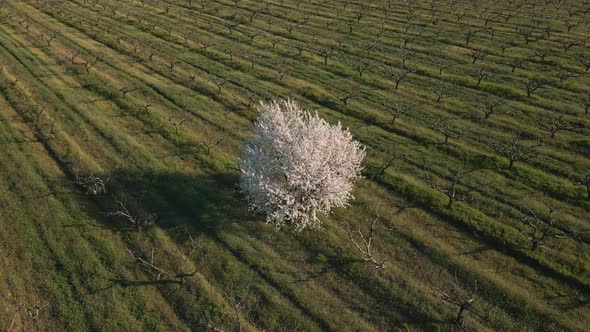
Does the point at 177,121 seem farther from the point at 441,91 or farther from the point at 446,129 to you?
the point at 441,91

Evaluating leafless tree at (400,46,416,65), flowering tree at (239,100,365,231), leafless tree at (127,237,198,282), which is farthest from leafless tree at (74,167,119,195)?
leafless tree at (400,46,416,65)

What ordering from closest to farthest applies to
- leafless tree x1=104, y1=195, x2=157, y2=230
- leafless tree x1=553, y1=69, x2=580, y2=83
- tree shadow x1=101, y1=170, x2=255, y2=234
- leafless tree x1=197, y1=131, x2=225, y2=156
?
leafless tree x1=104, y1=195, x2=157, y2=230, tree shadow x1=101, y1=170, x2=255, y2=234, leafless tree x1=197, y1=131, x2=225, y2=156, leafless tree x1=553, y1=69, x2=580, y2=83

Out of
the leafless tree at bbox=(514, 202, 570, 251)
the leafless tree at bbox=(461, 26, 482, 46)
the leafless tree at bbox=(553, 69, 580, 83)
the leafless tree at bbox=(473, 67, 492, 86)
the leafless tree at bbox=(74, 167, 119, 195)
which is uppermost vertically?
the leafless tree at bbox=(461, 26, 482, 46)

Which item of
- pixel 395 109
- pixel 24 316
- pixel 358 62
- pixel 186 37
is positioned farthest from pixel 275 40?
pixel 24 316

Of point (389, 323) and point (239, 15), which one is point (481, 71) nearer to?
point (389, 323)

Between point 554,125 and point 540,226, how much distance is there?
12814mm

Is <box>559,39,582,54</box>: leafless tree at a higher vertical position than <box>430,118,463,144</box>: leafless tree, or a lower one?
higher

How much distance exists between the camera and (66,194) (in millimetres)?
25078

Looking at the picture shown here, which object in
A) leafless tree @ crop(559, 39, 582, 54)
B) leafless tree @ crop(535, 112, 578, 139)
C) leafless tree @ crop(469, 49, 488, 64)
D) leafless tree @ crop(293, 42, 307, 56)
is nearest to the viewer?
leafless tree @ crop(535, 112, 578, 139)

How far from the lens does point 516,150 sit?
2897cm

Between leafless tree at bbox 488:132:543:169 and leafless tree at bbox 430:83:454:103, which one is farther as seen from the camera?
leafless tree at bbox 430:83:454:103

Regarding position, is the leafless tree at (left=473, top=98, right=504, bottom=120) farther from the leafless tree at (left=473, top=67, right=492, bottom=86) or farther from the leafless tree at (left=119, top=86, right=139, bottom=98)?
the leafless tree at (left=119, top=86, right=139, bottom=98)

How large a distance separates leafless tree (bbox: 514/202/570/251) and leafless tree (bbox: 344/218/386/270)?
311 inches

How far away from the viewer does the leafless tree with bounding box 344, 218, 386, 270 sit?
20.2 m
